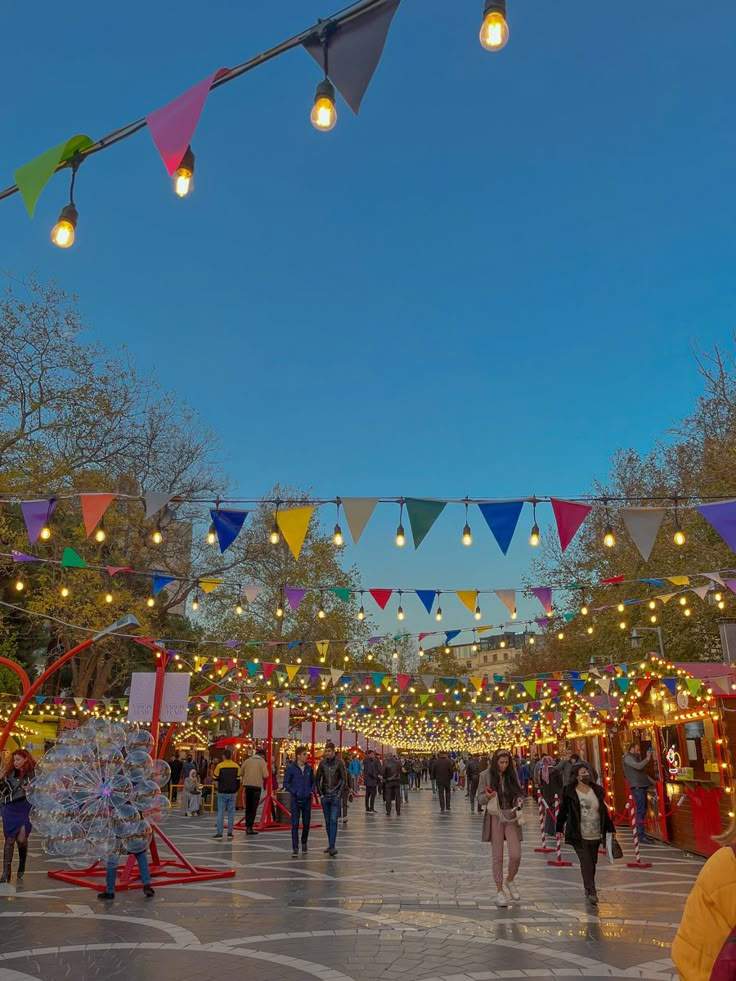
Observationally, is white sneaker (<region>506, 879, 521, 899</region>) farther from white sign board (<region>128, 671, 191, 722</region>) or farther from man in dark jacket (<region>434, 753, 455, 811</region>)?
man in dark jacket (<region>434, 753, 455, 811</region>)

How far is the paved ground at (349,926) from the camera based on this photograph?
5801mm

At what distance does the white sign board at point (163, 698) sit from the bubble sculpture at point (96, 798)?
228 centimetres

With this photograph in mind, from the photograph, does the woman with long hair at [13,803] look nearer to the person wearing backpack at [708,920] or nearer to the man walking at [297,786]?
the man walking at [297,786]

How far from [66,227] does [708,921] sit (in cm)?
538

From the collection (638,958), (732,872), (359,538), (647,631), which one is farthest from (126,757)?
(647,631)

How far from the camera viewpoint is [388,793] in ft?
80.1

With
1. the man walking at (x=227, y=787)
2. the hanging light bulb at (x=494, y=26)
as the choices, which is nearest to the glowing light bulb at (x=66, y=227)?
the hanging light bulb at (x=494, y=26)

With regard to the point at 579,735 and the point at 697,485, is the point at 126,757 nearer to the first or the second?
the point at 697,485

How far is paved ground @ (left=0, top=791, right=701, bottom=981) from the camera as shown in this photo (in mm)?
5801

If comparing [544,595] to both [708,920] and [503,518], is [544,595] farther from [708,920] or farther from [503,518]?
[708,920]

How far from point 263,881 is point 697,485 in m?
15.8

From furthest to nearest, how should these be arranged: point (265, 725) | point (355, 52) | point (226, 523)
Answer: point (265, 725)
point (226, 523)
point (355, 52)

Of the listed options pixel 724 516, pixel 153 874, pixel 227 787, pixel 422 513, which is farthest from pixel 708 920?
pixel 227 787

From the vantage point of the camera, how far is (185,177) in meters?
5.30
